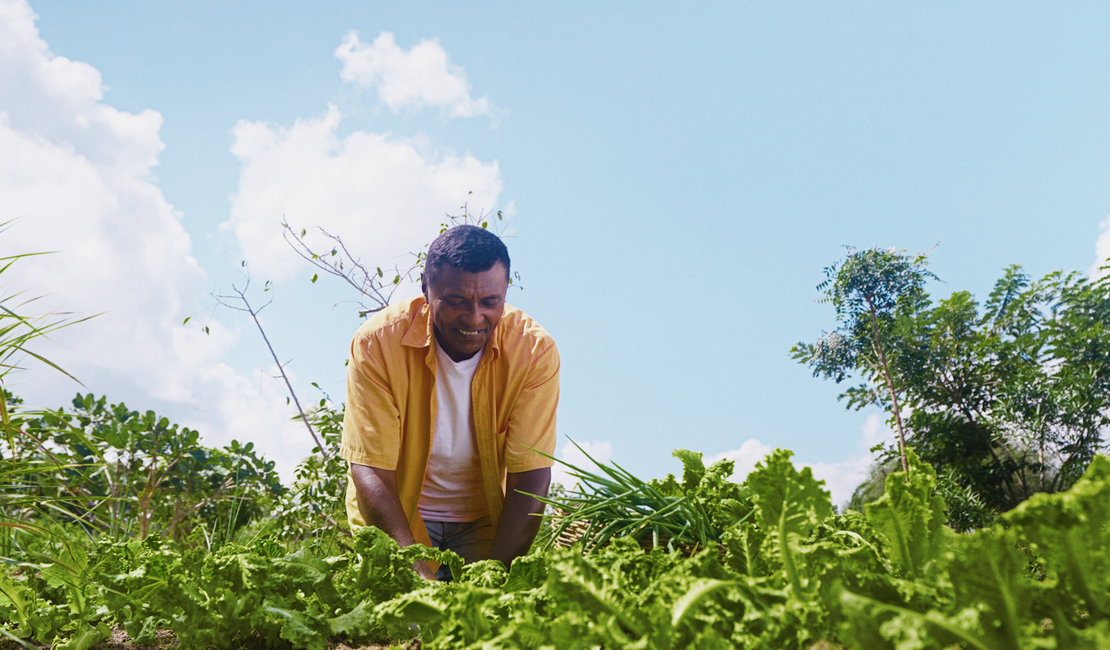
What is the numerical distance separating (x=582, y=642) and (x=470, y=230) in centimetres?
183

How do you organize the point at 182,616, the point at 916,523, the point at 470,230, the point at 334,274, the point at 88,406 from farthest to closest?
the point at 334,274
the point at 88,406
the point at 470,230
the point at 182,616
the point at 916,523

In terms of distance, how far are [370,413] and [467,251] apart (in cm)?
71

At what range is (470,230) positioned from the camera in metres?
2.48

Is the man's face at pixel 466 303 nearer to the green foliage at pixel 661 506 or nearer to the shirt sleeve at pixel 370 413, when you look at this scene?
the shirt sleeve at pixel 370 413

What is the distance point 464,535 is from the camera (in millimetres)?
2785

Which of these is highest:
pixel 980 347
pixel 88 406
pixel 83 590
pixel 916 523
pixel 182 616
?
pixel 980 347

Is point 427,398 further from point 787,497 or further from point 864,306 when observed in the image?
point 864,306

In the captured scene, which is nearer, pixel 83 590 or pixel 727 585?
pixel 727 585

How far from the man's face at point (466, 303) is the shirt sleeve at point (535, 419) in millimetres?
248

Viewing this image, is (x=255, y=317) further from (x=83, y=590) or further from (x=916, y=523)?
(x=916, y=523)

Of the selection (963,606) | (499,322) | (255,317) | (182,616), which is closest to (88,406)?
(255,317)

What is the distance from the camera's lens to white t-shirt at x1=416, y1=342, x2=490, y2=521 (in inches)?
107

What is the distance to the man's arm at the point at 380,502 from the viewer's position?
2.29 meters

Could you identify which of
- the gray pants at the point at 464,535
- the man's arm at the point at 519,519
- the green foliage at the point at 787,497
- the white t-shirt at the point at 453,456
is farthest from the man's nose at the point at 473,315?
the green foliage at the point at 787,497
